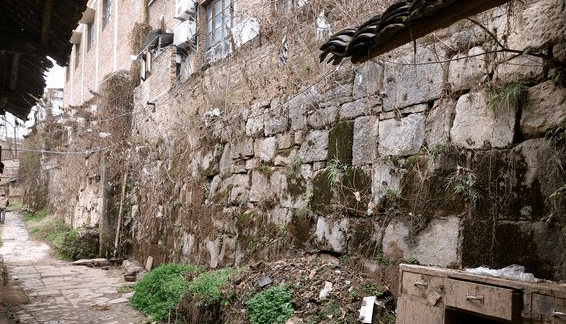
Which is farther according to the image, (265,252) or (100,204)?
(100,204)

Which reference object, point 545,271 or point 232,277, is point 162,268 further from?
point 545,271

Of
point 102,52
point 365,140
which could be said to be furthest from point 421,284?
point 102,52

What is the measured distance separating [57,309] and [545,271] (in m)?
6.80

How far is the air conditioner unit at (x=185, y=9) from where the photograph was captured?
10883 millimetres

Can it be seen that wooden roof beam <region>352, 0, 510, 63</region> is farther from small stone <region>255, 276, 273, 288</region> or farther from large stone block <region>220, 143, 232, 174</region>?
large stone block <region>220, 143, 232, 174</region>

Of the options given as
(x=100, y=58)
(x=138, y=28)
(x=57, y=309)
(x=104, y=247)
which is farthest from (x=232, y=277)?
(x=100, y=58)

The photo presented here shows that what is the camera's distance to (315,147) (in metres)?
5.19

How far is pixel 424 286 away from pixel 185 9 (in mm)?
9998

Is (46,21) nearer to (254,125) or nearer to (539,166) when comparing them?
(254,125)

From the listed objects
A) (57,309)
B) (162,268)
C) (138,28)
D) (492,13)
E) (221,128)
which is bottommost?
(57,309)

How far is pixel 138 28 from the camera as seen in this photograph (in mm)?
14094

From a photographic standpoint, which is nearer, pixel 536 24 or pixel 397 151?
pixel 536 24

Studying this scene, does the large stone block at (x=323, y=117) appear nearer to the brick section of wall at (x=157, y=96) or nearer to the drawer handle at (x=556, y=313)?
the drawer handle at (x=556, y=313)

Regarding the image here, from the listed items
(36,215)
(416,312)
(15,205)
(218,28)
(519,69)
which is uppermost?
(218,28)
